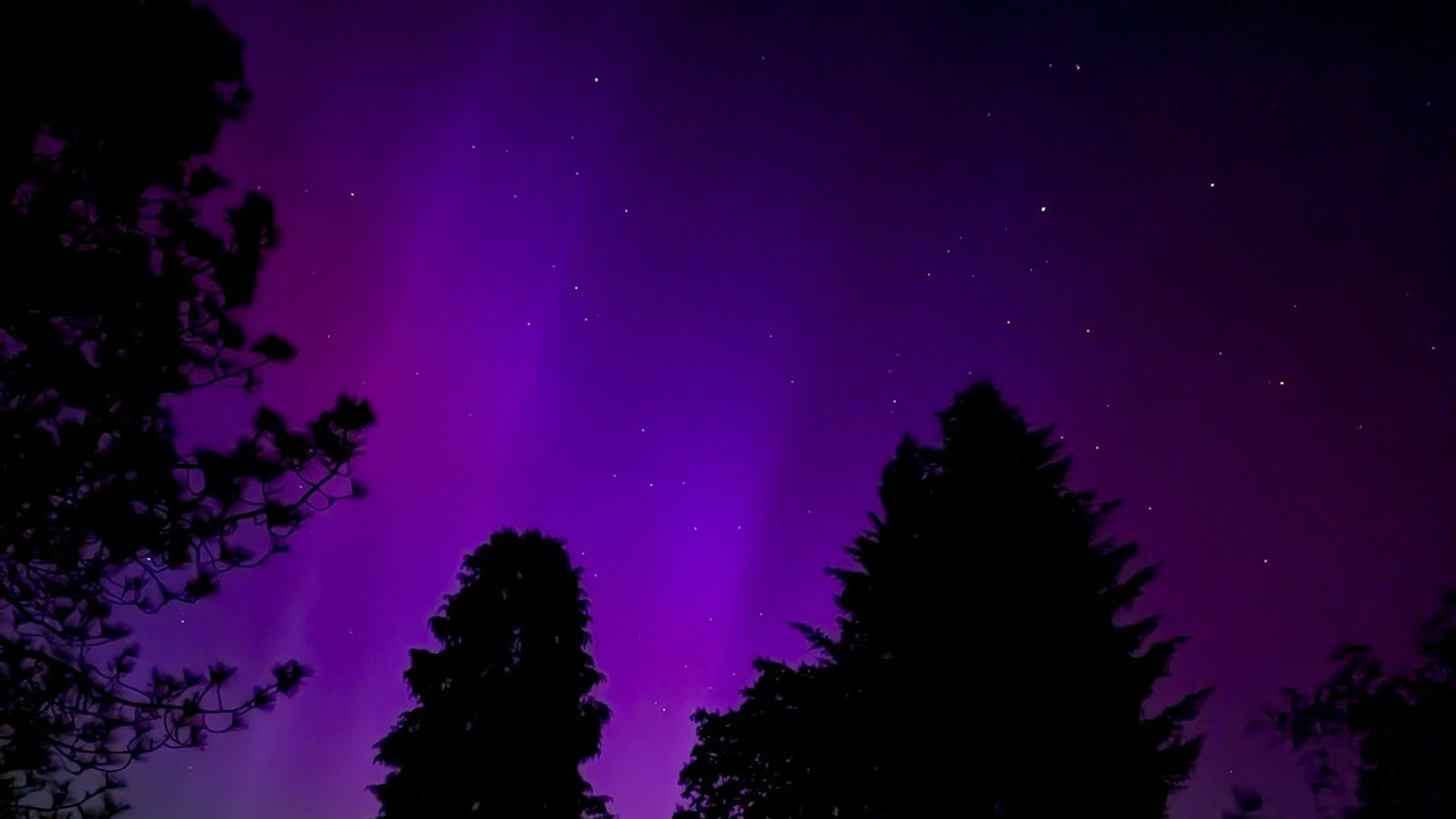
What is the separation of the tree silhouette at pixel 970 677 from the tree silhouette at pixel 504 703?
121 inches

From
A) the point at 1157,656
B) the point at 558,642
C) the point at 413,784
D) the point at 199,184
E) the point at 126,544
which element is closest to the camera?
the point at 126,544

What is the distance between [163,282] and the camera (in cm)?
475

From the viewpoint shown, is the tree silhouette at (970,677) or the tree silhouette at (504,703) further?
the tree silhouette at (504,703)

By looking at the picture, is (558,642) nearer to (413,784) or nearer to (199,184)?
(413,784)

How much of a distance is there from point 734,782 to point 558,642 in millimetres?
4952

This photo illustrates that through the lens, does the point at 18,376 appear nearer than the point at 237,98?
Yes

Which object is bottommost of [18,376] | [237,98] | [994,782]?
[994,782]

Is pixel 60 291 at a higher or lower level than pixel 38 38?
lower

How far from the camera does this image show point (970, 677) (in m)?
9.80

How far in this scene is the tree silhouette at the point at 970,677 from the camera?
9.22 metres

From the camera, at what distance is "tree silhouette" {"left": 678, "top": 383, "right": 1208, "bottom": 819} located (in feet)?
30.2

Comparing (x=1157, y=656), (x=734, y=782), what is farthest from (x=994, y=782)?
(x=734, y=782)

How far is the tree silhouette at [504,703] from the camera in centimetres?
1266

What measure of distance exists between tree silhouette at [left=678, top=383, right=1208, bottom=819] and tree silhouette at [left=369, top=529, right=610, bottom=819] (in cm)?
307
